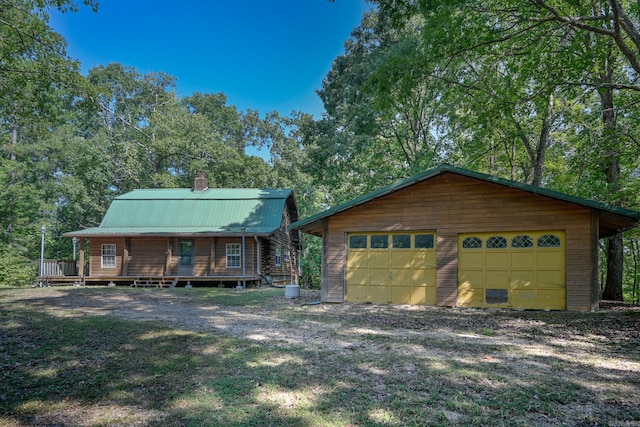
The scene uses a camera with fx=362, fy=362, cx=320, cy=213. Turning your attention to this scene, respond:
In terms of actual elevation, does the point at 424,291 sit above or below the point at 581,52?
below

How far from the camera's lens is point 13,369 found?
15.5 ft

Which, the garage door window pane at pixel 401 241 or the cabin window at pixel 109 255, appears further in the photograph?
the cabin window at pixel 109 255

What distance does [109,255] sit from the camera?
20000 mm

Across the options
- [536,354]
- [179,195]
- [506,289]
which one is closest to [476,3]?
[506,289]

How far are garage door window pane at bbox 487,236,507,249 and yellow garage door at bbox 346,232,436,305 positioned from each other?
158 cm

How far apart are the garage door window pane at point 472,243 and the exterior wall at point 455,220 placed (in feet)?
0.92

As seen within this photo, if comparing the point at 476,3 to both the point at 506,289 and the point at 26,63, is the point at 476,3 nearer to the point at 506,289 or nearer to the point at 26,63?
the point at 506,289

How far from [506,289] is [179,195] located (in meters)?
18.7

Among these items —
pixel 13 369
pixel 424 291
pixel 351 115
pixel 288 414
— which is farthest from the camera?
pixel 351 115

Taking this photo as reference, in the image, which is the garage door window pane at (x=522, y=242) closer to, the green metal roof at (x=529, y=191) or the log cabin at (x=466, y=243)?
the log cabin at (x=466, y=243)

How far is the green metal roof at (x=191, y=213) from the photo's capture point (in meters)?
19.6

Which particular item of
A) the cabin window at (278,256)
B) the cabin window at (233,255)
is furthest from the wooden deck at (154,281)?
the cabin window at (278,256)

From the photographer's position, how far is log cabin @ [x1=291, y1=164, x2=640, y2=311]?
32.4 ft

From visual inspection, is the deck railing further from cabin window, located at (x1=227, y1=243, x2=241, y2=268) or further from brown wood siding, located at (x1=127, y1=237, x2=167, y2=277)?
cabin window, located at (x1=227, y1=243, x2=241, y2=268)
